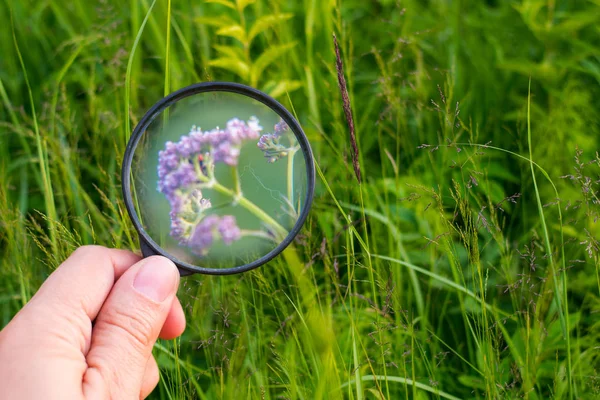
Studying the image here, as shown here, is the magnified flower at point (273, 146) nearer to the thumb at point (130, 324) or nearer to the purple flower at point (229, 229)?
the purple flower at point (229, 229)

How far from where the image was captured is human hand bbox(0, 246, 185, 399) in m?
1.08

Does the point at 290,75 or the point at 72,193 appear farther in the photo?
the point at 290,75

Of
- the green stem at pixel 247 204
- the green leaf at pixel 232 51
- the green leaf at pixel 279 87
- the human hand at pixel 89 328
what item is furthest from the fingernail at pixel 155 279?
the green leaf at pixel 232 51

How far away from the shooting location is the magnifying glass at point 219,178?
4.65 feet

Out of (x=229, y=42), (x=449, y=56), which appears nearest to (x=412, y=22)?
(x=449, y=56)

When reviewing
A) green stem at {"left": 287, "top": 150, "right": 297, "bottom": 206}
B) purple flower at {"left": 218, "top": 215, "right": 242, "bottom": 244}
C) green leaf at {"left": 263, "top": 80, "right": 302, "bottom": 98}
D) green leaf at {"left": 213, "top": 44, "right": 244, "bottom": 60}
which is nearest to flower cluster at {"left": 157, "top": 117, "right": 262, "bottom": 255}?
purple flower at {"left": 218, "top": 215, "right": 242, "bottom": 244}

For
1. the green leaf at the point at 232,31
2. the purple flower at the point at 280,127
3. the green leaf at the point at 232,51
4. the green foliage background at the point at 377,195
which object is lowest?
the green foliage background at the point at 377,195

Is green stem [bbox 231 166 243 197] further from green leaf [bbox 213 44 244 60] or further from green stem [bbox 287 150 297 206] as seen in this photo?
green leaf [bbox 213 44 244 60]

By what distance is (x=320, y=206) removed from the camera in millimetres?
1938

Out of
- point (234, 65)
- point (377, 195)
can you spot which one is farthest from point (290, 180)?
point (234, 65)

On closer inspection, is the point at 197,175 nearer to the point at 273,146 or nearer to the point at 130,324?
the point at 273,146

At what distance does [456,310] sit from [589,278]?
0.38 meters

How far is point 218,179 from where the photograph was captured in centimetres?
145

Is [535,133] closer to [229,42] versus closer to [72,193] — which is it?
[229,42]
